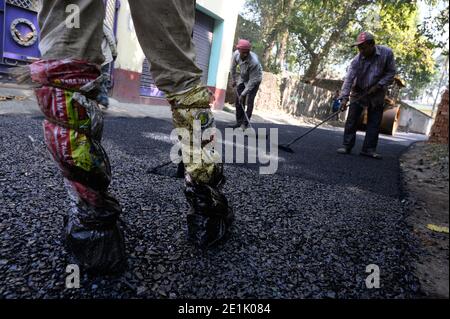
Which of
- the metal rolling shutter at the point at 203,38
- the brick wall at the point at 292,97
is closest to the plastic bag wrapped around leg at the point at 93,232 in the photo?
the metal rolling shutter at the point at 203,38

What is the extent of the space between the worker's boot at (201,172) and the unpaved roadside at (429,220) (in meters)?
0.67

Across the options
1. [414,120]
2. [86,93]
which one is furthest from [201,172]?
[414,120]

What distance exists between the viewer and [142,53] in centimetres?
797

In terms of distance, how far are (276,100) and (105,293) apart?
49.7ft

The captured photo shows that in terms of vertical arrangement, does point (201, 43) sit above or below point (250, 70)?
above

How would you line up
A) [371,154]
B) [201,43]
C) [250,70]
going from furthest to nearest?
1. [201,43]
2. [250,70]
3. [371,154]

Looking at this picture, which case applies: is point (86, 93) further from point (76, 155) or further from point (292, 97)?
point (292, 97)

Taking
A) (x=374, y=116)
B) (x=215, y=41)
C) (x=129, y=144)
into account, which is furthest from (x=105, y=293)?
(x=215, y=41)

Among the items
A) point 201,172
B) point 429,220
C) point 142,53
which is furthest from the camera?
point 142,53

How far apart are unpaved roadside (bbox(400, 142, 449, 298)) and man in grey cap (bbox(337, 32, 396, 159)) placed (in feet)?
2.50

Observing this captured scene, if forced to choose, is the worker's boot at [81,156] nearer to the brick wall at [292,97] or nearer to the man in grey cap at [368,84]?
the man in grey cap at [368,84]

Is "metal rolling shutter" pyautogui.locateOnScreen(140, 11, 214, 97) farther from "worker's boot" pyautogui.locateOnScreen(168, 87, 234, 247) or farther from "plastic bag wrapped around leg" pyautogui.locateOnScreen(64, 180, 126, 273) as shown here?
"plastic bag wrapped around leg" pyautogui.locateOnScreen(64, 180, 126, 273)

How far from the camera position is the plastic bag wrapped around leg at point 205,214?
3.75 ft

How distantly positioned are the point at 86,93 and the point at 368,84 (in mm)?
4310
